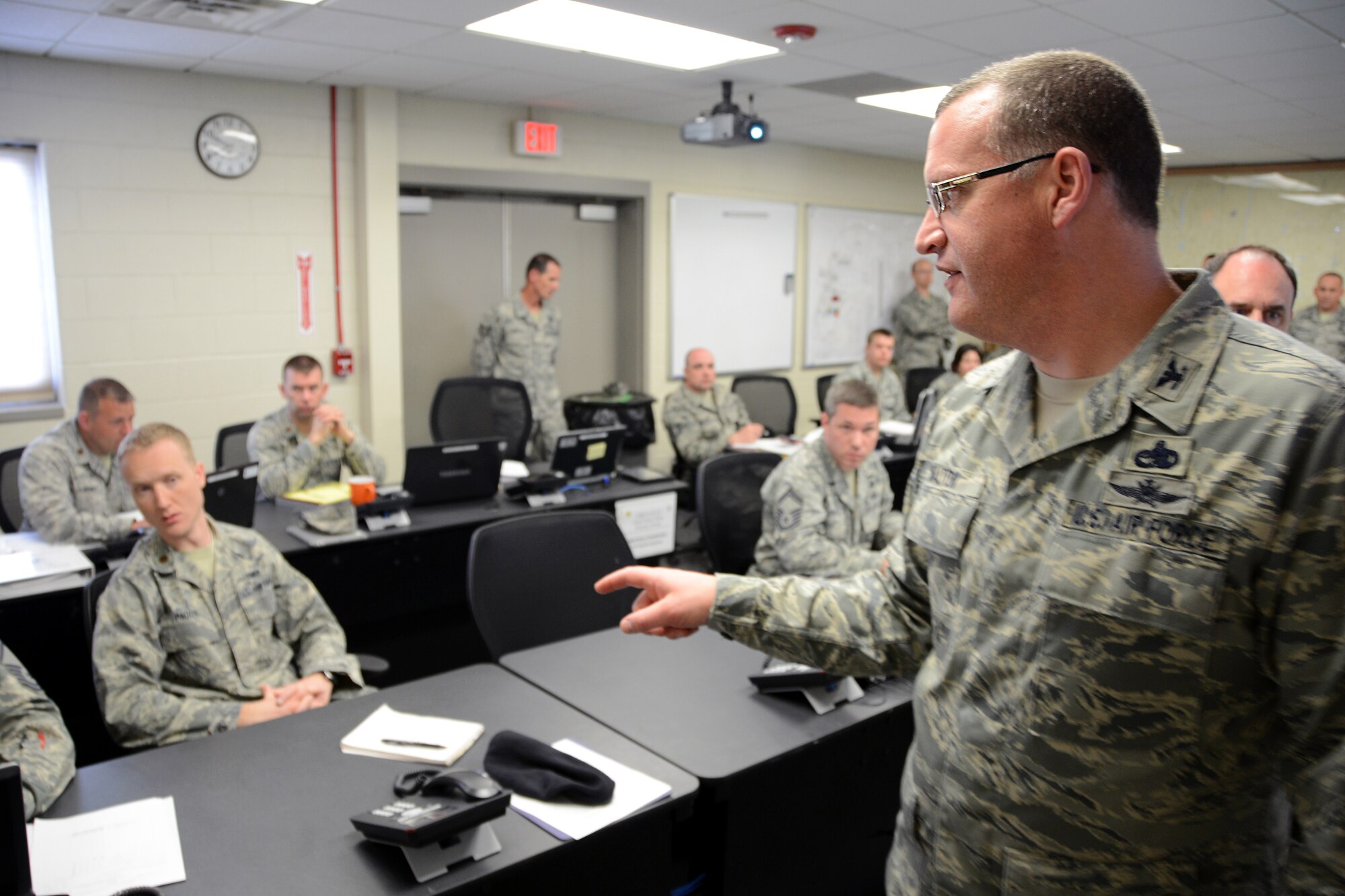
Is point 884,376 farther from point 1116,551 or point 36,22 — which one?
point 1116,551

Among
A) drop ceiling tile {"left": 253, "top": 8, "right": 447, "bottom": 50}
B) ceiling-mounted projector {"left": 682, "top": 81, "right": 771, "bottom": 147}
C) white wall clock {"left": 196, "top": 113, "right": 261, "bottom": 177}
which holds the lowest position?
white wall clock {"left": 196, "top": 113, "right": 261, "bottom": 177}

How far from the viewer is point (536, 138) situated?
586 centimetres

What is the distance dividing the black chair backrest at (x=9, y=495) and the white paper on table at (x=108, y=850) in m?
2.38

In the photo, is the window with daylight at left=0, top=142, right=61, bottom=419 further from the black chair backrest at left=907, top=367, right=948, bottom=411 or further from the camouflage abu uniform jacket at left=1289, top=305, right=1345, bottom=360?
the camouflage abu uniform jacket at left=1289, top=305, right=1345, bottom=360

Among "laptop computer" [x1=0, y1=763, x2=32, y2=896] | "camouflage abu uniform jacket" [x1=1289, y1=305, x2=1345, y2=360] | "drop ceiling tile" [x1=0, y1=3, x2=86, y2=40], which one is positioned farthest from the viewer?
"camouflage abu uniform jacket" [x1=1289, y1=305, x2=1345, y2=360]

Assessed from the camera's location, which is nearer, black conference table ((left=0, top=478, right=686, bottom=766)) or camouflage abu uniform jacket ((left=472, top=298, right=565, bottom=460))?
black conference table ((left=0, top=478, right=686, bottom=766))

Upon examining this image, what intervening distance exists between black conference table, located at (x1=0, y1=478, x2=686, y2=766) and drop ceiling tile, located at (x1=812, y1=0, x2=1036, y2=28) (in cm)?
200

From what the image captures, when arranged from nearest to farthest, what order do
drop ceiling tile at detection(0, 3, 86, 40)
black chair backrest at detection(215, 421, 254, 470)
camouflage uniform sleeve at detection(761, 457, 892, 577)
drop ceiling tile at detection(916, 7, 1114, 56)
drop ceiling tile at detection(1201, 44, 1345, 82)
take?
camouflage uniform sleeve at detection(761, 457, 892, 577), drop ceiling tile at detection(0, 3, 86, 40), drop ceiling tile at detection(916, 7, 1114, 56), black chair backrest at detection(215, 421, 254, 470), drop ceiling tile at detection(1201, 44, 1345, 82)

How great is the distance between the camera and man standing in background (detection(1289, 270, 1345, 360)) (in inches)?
307

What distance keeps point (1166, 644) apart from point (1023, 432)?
29cm

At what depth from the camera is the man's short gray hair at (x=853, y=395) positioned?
317cm

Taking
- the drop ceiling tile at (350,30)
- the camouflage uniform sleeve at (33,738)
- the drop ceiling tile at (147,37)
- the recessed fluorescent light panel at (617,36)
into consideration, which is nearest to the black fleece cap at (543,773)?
the camouflage uniform sleeve at (33,738)

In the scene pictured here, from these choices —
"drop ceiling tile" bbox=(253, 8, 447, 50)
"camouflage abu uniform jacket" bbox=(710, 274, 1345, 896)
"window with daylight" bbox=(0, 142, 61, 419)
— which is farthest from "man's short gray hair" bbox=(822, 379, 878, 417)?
"window with daylight" bbox=(0, 142, 61, 419)

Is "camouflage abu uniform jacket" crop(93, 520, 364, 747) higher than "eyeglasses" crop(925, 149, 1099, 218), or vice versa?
"eyeglasses" crop(925, 149, 1099, 218)
